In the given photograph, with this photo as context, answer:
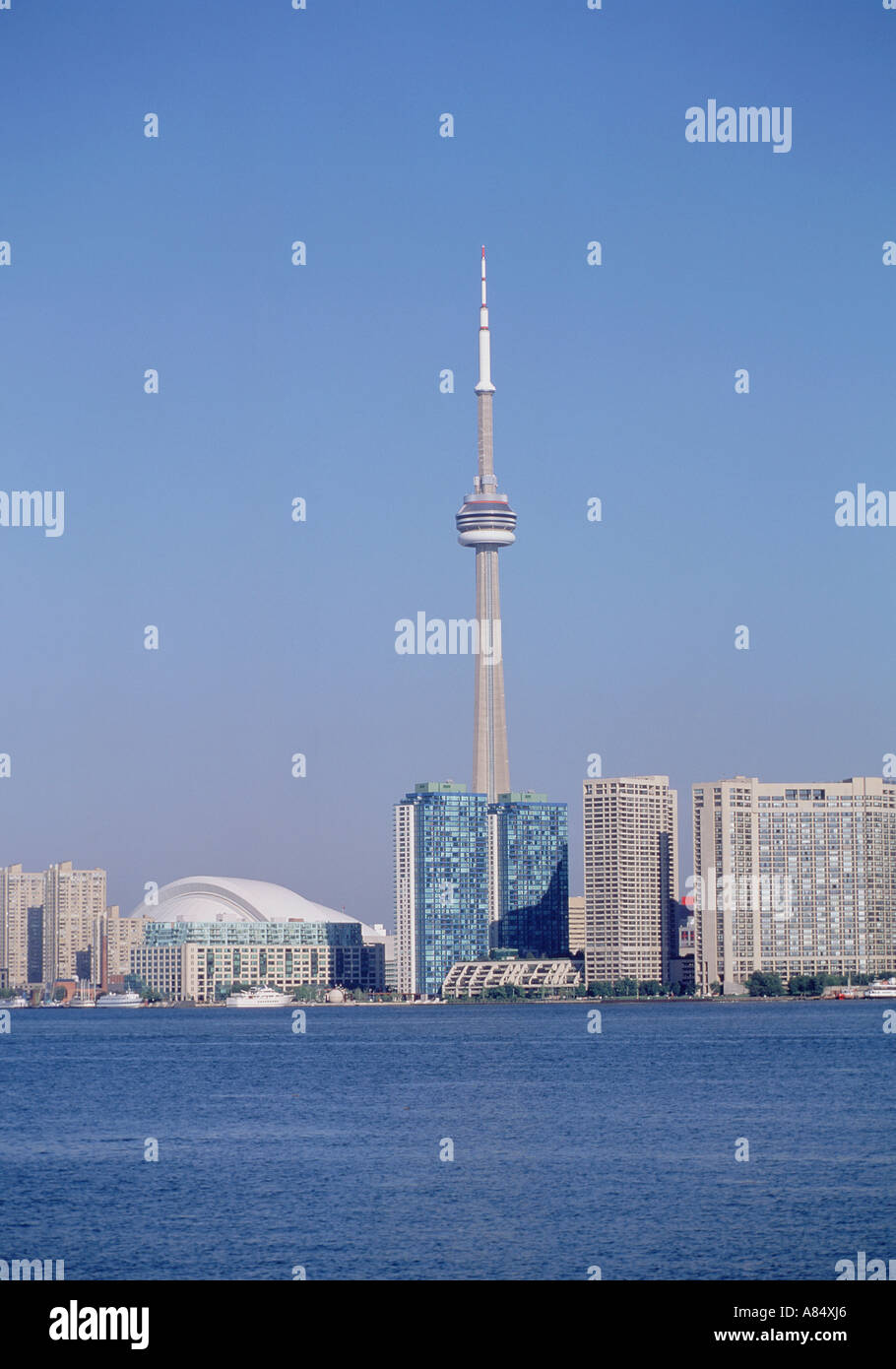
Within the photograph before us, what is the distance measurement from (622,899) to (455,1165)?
157 meters

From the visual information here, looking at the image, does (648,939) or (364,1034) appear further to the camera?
(648,939)

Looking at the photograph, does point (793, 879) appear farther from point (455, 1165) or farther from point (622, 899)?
point (455, 1165)

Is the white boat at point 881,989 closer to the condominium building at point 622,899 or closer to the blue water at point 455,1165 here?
the condominium building at point 622,899

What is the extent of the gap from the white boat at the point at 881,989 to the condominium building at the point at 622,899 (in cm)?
2187

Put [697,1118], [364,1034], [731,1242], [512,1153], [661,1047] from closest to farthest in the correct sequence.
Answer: [731,1242]
[512,1153]
[697,1118]
[661,1047]
[364,1034]

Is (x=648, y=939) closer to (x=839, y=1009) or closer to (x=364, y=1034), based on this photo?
(x=839, y=1009)

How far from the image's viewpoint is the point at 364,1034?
11931cm

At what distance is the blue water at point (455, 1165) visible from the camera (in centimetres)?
2894

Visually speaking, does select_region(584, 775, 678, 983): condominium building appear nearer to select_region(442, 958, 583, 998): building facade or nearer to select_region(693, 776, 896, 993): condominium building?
select_region(442, 958, 583, 998): building facade
